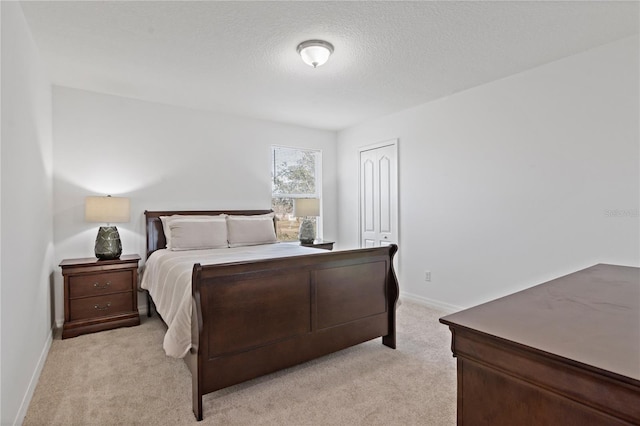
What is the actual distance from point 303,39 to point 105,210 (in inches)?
100.0

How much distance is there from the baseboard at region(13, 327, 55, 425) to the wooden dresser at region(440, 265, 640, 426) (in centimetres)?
231

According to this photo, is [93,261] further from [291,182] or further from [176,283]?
[291,182]

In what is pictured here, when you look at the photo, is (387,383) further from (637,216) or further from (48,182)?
(48,182)

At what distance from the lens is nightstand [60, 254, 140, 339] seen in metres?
3.16

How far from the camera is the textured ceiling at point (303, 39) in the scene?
217 cm

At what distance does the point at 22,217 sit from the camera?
2090 mm

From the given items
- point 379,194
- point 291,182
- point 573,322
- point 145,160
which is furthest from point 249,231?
point 573,322

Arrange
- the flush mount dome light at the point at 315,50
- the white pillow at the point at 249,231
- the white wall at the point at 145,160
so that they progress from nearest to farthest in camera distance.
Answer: the flush mount dome light at the point at 315,50 < the white wall at the point at 145,160 < the white pillow at the point at 249,231

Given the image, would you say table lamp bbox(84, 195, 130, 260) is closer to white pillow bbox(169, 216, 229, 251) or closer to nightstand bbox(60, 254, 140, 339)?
nightstand bbox(60, 254, 140, 339)

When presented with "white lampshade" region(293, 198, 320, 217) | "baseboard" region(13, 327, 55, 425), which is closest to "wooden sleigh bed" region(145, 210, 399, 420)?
"baseboard" region(13, 327, 55, 425)

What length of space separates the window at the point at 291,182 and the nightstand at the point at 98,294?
2132 mm

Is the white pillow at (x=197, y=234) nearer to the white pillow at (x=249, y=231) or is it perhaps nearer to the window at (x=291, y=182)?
the white pillow at (x=249, y=231)

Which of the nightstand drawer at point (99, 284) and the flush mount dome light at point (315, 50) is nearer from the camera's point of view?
the flush mount dome light at point (315, 50)

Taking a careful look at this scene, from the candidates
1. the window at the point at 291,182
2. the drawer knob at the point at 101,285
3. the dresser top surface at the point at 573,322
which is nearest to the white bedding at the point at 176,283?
the drawer knob at the point at 101,285
